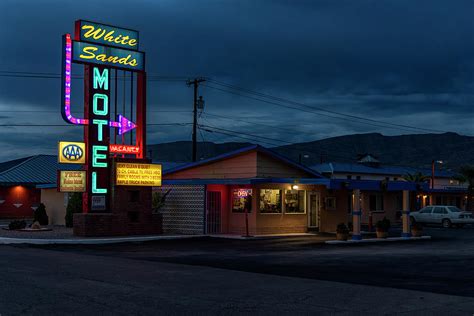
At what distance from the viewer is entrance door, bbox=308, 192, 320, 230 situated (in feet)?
116

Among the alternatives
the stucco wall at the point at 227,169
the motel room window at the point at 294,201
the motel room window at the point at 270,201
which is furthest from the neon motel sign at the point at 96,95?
the motel room window at the point at 294,201

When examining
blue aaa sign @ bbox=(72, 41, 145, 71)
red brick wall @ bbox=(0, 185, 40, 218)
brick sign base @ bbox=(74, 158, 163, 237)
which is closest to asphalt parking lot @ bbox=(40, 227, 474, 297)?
brick sign base @ bbox=(74, 158, 163, 237)

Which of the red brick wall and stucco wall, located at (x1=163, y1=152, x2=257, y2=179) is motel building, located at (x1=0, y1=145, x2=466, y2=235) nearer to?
stucco wall, located at (x1=163, y1=152, x2=257, y2=179)

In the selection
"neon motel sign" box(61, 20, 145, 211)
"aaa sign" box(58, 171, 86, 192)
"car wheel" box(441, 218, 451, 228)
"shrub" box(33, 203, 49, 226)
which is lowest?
"car wheel" box(441, 218, 451, 228)

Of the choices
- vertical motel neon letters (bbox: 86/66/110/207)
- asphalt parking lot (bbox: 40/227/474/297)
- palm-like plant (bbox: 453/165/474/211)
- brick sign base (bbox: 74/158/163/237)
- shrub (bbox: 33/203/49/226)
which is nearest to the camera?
Result: asphalt parking lot (bbox: 40/227/474/297)

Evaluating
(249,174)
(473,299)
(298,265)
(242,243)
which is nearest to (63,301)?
(473,299)

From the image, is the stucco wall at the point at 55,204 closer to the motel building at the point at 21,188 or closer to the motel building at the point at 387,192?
the motel building at the point at 21,188

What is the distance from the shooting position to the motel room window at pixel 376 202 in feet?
172

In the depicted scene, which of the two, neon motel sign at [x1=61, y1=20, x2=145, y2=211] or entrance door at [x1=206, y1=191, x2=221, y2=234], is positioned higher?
neon motel sign at [x1=61, y1=20, x2=145, y2=211]

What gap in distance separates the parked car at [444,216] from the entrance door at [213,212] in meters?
19.1

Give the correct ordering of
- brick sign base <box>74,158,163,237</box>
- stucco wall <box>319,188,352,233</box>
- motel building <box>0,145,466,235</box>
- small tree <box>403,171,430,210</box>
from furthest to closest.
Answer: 1. small tree <box>403,171,430,210</box>
2. stucco wall <box>319,188,352,233</box>
3. motel building <box>0,145,466,235</box>
4. brick sign base <box>74,158,163,237</box>

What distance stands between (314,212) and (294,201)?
2.02 meters

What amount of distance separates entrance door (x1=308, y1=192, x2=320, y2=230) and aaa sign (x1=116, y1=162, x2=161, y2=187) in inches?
333

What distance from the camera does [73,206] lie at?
3766 centimetres
